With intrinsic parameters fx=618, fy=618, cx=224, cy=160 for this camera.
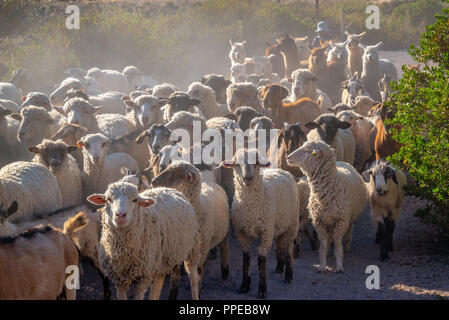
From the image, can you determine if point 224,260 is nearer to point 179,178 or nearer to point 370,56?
point 179,178

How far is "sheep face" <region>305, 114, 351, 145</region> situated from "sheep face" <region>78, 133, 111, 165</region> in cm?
319

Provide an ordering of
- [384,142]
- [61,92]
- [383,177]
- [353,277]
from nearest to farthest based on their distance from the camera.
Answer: [353,277] → [383,177] → [384,142] → [61,92]

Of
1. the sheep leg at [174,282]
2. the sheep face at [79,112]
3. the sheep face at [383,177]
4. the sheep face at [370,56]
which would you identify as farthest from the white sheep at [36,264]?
the sheep face at [370,56]

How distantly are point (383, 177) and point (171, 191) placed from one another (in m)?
3.34

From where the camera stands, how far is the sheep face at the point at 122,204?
5.54 meters

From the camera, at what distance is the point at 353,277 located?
7.65 m

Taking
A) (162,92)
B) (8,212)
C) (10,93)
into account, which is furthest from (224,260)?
(10,93)

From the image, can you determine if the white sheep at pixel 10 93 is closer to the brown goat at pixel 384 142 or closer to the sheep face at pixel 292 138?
the sheep face at pixel 292 138

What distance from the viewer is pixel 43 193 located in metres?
7.70

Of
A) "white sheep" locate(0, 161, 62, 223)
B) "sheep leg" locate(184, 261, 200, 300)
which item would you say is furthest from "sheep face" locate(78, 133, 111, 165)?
"sheep leg" locate(184, 261, 200, 300)

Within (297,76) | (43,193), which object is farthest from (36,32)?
(43,193)

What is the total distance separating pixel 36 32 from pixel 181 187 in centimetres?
1819
